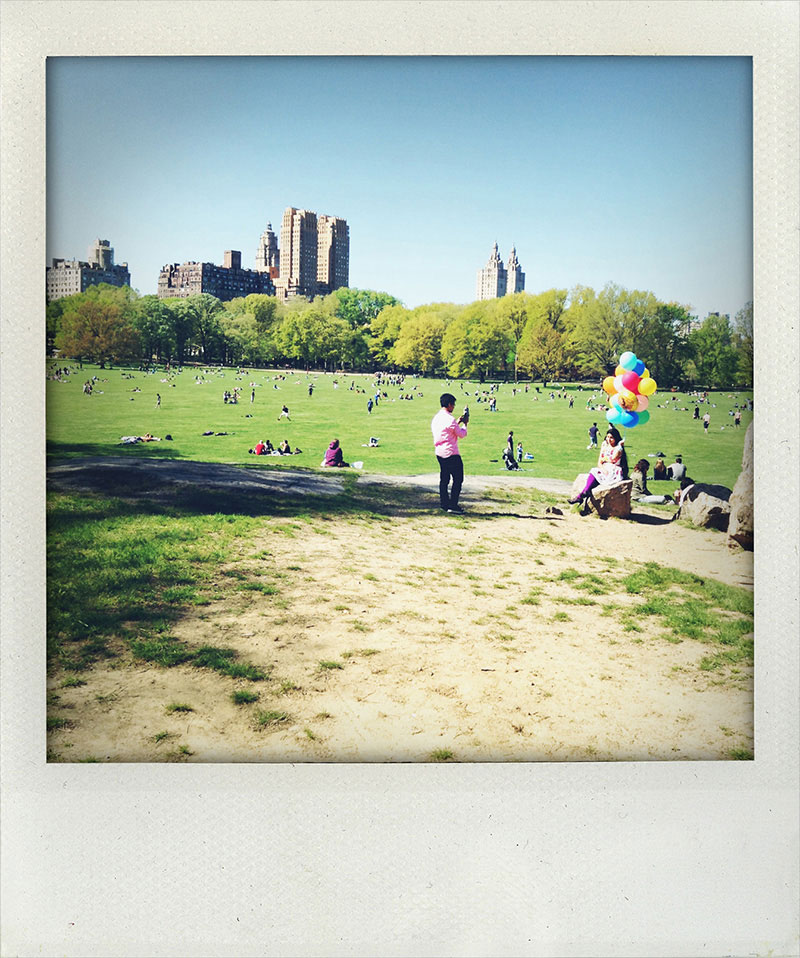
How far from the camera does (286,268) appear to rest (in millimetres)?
4258

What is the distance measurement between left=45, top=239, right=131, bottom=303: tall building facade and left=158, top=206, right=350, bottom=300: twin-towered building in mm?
218

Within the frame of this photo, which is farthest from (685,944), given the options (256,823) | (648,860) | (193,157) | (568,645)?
(193,157)

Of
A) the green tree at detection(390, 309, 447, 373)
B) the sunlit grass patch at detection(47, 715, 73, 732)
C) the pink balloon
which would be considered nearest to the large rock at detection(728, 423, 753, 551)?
the pink balloon

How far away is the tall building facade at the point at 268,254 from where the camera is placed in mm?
4172

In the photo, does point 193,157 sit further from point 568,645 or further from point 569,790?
point 569,790

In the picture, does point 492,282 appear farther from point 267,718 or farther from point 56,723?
point 56,723

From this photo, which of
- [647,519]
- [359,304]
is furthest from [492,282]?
[647,519]

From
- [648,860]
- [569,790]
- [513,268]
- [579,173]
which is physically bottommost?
[648,860]

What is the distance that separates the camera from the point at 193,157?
404cm

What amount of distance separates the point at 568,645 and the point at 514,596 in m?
0.35

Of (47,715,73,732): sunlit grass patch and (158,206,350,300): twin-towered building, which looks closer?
(47,715,73,732): sunlit grass patch

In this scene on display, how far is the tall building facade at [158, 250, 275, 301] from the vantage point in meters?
4.09

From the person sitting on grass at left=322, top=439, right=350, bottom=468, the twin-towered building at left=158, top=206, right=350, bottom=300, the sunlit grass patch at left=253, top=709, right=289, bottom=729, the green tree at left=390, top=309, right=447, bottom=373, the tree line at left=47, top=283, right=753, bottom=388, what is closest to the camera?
the sunlit grass patch at left=253, top=709, right=289, bottom=729

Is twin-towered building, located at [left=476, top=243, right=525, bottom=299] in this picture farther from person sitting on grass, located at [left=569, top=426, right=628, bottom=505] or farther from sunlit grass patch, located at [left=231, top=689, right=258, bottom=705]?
sunlit grass patch, located at [left=231, top=689, right=258, bottom=705]
